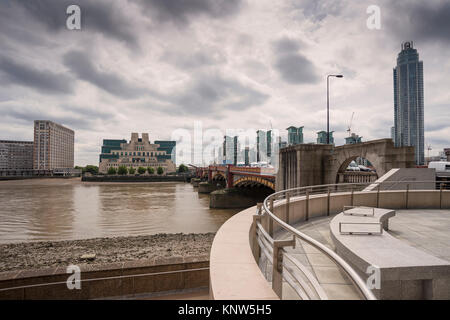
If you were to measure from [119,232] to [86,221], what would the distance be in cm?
649

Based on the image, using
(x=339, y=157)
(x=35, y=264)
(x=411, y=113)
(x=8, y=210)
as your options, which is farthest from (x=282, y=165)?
(x=411, y=113)

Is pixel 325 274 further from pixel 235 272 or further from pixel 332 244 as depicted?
pixel 235 272

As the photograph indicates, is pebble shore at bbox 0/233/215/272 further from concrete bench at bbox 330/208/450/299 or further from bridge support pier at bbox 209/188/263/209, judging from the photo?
bridge support pier at bbox 209/188/263/209

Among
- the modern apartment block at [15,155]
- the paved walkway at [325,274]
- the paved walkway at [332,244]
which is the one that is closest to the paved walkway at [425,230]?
the paved walkway at [332,244]

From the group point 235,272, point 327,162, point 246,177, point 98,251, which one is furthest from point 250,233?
point 246,177

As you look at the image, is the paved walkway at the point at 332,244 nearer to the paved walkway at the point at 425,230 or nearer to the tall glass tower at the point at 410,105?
the paved walkway at the point at 425,230

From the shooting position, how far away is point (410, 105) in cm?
17750

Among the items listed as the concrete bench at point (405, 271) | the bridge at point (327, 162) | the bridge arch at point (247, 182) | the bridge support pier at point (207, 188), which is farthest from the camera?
the bridge support pier at point (207, 188)

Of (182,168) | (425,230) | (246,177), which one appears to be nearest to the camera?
(425,230)

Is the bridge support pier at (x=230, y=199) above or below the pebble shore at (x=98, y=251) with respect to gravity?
below

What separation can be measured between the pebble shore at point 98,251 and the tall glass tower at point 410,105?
195m

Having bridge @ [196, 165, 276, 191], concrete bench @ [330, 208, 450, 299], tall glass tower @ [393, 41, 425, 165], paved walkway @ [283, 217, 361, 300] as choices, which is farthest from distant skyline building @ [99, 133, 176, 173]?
tall glass tower @ [393, 41, 425, 165]

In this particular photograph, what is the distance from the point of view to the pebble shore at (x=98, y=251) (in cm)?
1045

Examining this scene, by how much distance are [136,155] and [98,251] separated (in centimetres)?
14267
